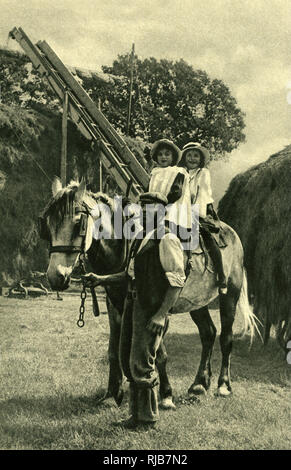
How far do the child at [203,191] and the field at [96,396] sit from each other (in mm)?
1342

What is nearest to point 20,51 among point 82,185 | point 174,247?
point 82,185

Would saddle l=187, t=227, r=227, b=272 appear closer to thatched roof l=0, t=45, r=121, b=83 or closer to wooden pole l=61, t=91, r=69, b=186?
wooden pole l=61, t=91, r=69, b=186

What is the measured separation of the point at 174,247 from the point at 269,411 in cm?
211

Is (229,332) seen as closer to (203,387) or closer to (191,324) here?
(203,387)

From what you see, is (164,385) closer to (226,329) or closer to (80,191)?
(226,329)

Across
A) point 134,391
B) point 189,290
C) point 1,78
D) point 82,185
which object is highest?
point 1,78

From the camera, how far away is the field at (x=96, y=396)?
4195mm

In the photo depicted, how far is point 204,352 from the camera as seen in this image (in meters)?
5.80

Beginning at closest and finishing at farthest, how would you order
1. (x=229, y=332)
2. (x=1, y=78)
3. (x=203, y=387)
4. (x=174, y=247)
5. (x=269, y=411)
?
(x=174, y=247) → (x=269, y=411) → (x=203, y=387) → (x=229, y=332) → (x=1, y=78)

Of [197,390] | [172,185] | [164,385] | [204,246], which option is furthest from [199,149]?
[197,390]

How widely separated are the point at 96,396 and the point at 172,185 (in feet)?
7.51

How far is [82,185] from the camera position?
4.18 meters

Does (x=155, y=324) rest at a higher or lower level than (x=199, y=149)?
lower

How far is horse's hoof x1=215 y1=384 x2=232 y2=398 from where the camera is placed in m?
5.45
